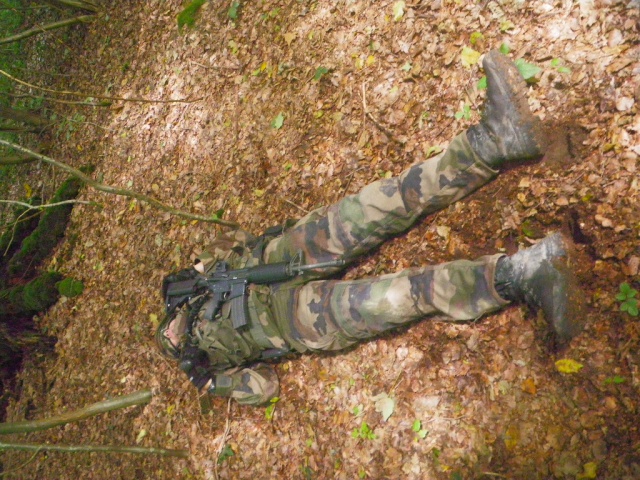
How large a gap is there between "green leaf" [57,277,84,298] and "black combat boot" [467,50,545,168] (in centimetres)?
690

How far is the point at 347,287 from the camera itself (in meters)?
3.83

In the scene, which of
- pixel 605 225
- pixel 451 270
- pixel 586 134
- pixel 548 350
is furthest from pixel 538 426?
pixel 586 134

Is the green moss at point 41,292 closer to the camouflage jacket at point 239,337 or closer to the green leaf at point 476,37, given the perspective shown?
the camouflage jacket at point 239,337

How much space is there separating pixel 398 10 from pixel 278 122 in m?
1.86

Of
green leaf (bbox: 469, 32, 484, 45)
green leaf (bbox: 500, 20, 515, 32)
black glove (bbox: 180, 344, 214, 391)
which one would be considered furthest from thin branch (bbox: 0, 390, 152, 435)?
green leaf (bbox: 500, 20, 515, 32)

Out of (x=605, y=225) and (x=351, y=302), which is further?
(x=351, y=302)

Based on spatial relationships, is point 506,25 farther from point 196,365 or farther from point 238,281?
point 196,365

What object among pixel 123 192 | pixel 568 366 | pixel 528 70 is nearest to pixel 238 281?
pixel 123 192

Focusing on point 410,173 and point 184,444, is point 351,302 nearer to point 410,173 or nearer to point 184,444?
point 410,173

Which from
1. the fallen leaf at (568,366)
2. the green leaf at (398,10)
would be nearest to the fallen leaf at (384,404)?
the fallen leaf at (568,366)

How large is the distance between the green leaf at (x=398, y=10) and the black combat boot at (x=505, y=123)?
1582 millimetres

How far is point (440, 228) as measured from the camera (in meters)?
3.92

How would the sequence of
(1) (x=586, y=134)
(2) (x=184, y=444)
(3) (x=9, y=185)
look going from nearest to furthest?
1. (1) (x=586, y=134)
2. (2) (x=184, y=444)
3. (3) (x=9, y=185)

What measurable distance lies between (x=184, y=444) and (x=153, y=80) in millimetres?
5838
